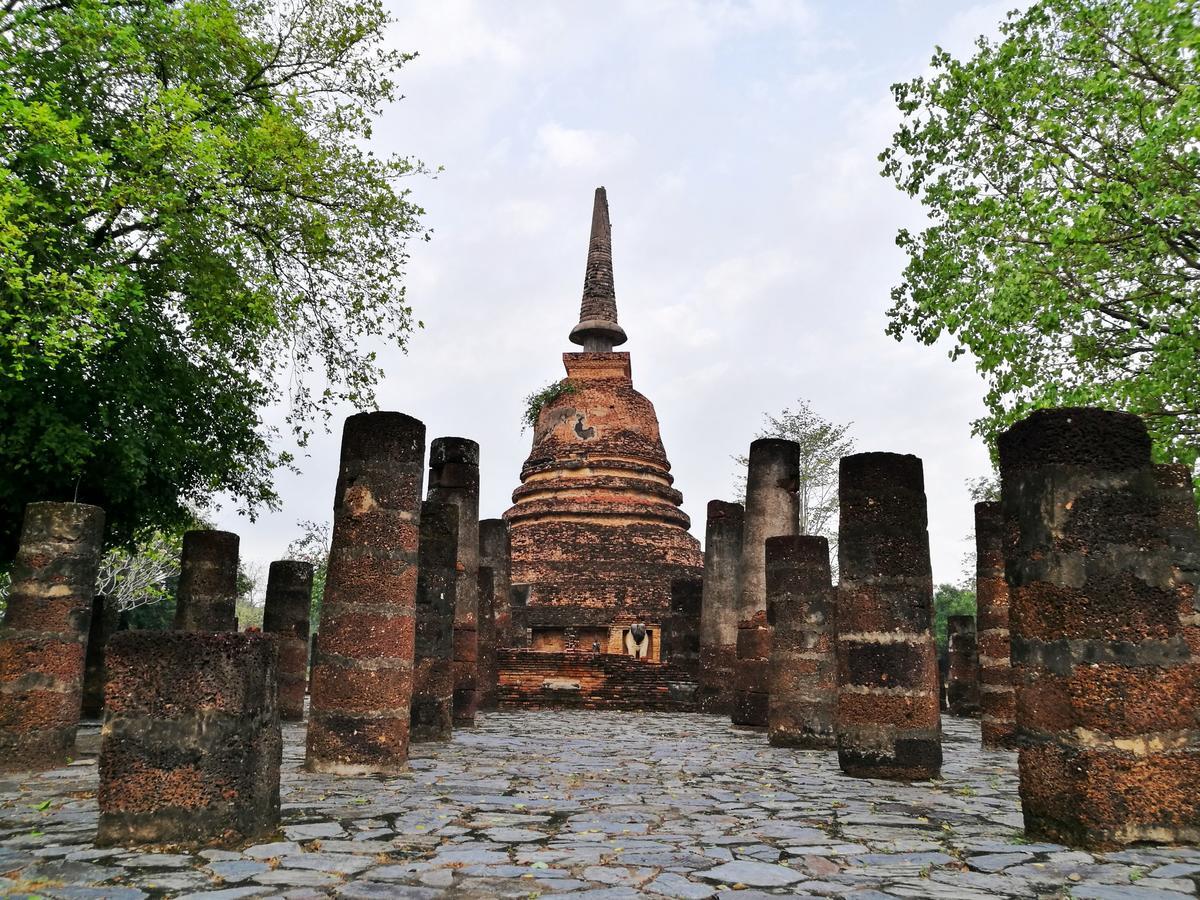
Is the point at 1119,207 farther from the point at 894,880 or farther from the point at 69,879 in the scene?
the point at 69,879

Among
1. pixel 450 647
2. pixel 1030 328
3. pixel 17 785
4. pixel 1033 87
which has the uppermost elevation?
pixel 1033 87

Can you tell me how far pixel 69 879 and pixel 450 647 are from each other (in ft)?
23.2

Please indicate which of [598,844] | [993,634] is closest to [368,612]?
[598,844]

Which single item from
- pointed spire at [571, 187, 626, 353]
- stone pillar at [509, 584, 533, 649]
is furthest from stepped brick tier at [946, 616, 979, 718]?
pointed spire at [571, 187, 626, 353]

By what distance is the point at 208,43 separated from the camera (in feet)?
41.0

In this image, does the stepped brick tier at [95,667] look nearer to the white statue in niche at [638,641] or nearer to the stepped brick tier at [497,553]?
the stepped brick tier at [497,553]

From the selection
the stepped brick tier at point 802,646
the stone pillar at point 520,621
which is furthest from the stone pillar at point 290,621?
the stone pillar at point 520,621

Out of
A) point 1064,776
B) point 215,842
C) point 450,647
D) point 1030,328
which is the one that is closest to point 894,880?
point 1064,776

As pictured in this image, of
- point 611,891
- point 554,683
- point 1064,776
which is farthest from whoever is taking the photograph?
point 554,683

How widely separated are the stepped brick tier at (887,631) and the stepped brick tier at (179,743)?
5.48 metres

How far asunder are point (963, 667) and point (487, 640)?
8.86 m

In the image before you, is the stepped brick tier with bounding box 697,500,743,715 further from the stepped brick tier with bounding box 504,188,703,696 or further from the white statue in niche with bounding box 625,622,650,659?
the stepped brick tier with bounding box 504,188,703,696

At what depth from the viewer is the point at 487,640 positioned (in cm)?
1742

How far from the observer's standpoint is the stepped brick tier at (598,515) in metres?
23.4
